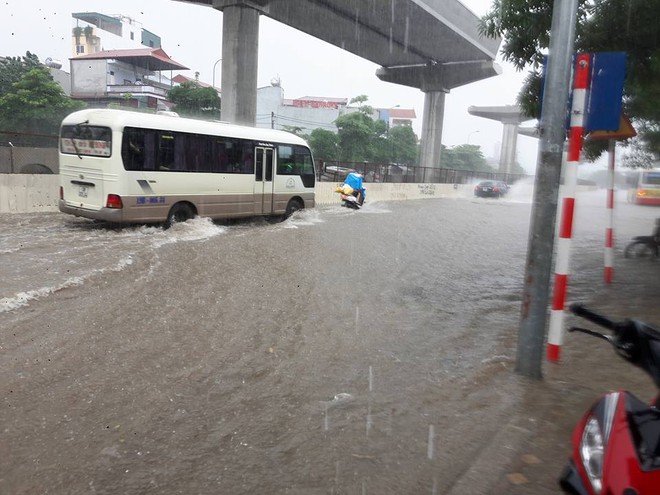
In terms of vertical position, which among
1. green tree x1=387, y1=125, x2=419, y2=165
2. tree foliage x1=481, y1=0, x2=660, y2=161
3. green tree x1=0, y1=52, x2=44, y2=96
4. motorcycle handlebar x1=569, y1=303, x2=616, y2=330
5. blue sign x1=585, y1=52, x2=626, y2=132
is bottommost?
motorcycle handlebar x1=569, y1=303, x2=616, y2=330

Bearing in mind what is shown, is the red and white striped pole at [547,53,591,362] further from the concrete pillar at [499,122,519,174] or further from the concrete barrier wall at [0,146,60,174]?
the concrete pillar at [499,122,519,174]

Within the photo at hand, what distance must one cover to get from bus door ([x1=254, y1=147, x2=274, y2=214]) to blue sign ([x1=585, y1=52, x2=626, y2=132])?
11034 millimetres

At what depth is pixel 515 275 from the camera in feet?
31.7

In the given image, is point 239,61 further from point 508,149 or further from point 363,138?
point 508,149

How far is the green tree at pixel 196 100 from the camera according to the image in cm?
3666

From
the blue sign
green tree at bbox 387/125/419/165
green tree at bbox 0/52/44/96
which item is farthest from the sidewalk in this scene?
green tree at bbox 387/125/419/165

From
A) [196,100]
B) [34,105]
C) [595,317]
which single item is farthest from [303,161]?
[196,100]

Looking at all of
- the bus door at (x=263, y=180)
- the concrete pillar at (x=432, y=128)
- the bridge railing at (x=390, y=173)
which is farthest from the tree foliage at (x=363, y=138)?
the bus door at (x=263, y=180)

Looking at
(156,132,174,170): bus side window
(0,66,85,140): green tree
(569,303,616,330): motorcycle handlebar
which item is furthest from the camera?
(0,66,85,140): green tree

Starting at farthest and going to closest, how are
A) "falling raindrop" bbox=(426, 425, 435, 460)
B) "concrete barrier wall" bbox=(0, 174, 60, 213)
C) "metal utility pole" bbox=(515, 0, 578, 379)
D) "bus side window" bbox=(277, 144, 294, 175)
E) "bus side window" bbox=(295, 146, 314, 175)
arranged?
"bus side window" bbox=(295, 146, 314, 175) → "bus side window" bbox=(277, 144, 294, 175) → "concrete barrier wall" bbox=(0, 174, 60, 213) → "metal utility pole" bbox=(515, 0, 578, 379) → "falling raindrop" bbox=(426, 425, 435, 460)

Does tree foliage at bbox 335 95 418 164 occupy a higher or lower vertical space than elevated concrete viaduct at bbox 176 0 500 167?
lower

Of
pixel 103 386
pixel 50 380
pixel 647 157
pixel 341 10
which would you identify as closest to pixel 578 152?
pixel 103 386

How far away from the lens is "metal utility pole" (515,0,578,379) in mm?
3848

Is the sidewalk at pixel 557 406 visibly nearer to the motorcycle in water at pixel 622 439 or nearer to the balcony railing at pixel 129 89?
the motorcycle in water at pixel 622 439
